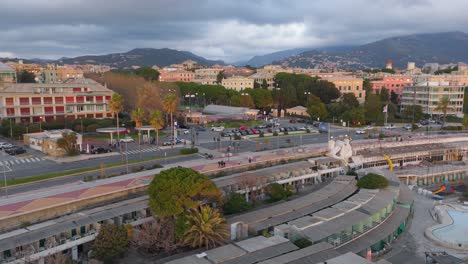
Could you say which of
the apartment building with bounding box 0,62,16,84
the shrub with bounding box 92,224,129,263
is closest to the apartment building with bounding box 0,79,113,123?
the apartment building with bounding box 0,62,16,84

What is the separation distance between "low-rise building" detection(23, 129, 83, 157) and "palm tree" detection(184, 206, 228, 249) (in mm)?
33717

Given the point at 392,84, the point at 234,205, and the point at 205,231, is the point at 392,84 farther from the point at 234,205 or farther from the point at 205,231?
the point at 205,231

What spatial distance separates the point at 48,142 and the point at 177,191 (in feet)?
115

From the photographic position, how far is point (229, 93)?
4606 inches

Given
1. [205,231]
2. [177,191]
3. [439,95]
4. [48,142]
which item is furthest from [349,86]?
[205,231]

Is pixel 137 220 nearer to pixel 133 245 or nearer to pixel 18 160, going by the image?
pixel 133 245

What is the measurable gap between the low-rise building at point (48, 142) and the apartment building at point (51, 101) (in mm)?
16113

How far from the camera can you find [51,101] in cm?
7938

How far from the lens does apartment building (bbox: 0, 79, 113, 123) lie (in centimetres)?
7538

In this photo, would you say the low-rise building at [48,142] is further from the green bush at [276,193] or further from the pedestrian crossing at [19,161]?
the green bush at [276,193]

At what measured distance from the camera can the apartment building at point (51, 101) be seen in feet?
247

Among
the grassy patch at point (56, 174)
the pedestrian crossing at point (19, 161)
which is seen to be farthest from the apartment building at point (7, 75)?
the grassy patch at point (56, 174)

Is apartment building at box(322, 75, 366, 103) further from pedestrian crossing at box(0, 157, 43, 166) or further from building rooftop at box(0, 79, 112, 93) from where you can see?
pedestrian crossing at box(0, 157, 43, 166)

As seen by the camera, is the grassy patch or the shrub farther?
the grassy patch
